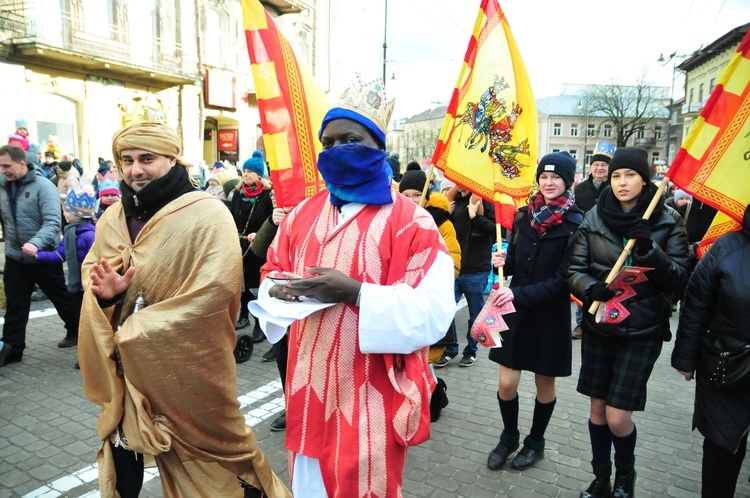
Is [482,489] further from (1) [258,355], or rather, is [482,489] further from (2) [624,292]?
(1) [258,355]

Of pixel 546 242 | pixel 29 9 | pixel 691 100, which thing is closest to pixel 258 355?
pixel 546 242

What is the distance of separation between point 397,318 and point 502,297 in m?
1.61

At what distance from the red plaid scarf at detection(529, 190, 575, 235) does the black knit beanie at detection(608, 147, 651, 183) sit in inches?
17.7

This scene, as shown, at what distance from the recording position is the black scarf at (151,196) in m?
2.77

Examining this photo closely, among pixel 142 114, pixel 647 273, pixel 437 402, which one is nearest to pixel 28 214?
pixel 142 114

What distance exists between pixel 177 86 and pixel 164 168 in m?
21.2

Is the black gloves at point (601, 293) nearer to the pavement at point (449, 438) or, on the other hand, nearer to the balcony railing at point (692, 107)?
the pavement at point (449, 438)

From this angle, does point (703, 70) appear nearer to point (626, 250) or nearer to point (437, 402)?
point (437, 402)

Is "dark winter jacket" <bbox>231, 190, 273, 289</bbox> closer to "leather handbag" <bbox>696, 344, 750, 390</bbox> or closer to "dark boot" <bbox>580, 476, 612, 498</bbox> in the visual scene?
"dark boot" <bbox>580, 476, 612, 498</bbox>

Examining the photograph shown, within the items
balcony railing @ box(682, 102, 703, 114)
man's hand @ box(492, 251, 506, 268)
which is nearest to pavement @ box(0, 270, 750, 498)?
man's hand @ box(492, 251, 506, 268)

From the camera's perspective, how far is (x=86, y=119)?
60.8 feet

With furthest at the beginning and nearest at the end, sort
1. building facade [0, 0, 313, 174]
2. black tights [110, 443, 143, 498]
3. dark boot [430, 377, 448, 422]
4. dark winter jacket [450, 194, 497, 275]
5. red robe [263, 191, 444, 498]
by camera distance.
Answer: building facade [0, 0, 313, 174]
dark winter jacket [450, 194, 497, 275]
dark boot [430, 377, 448, 422]
black tights [110, 443, 143, 498]
red robe [263, 191, 444, 498]

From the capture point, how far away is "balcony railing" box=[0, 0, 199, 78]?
627 inches

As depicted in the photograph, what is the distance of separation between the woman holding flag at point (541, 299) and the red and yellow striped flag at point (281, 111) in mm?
1446
